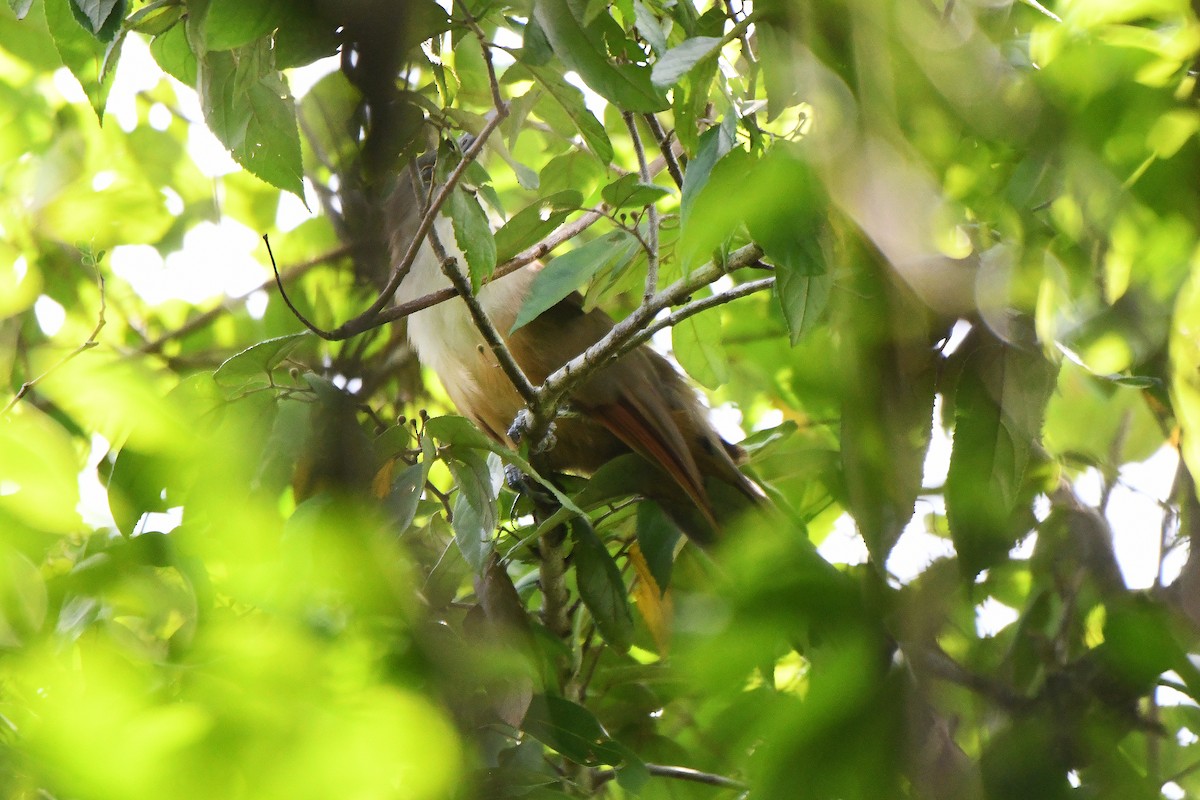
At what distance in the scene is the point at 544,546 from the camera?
176cm

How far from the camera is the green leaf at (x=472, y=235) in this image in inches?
48.0

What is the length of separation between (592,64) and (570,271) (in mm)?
303

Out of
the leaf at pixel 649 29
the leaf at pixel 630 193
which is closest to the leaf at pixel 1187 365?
the leaf at pixel 649 29

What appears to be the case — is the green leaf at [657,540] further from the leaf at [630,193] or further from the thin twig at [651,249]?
the leaf at [630,193]

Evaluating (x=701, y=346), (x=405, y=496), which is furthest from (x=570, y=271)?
(x=701, y=346)

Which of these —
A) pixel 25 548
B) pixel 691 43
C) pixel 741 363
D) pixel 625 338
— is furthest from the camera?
pixel 741 363

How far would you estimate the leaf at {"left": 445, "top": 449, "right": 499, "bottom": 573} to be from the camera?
1269 mm

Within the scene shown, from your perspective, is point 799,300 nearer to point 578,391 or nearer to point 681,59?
point 681,59

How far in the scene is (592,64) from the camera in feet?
3.48

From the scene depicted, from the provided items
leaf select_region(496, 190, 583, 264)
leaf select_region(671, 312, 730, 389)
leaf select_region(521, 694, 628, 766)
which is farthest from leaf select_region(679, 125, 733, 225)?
leaf select_region(671, 312, 730, 389)

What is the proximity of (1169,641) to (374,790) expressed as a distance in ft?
1.94

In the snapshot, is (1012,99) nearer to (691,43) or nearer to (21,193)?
(691,43)

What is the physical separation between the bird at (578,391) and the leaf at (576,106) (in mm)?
798

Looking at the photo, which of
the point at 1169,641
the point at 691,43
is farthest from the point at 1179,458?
the point at 691,43
